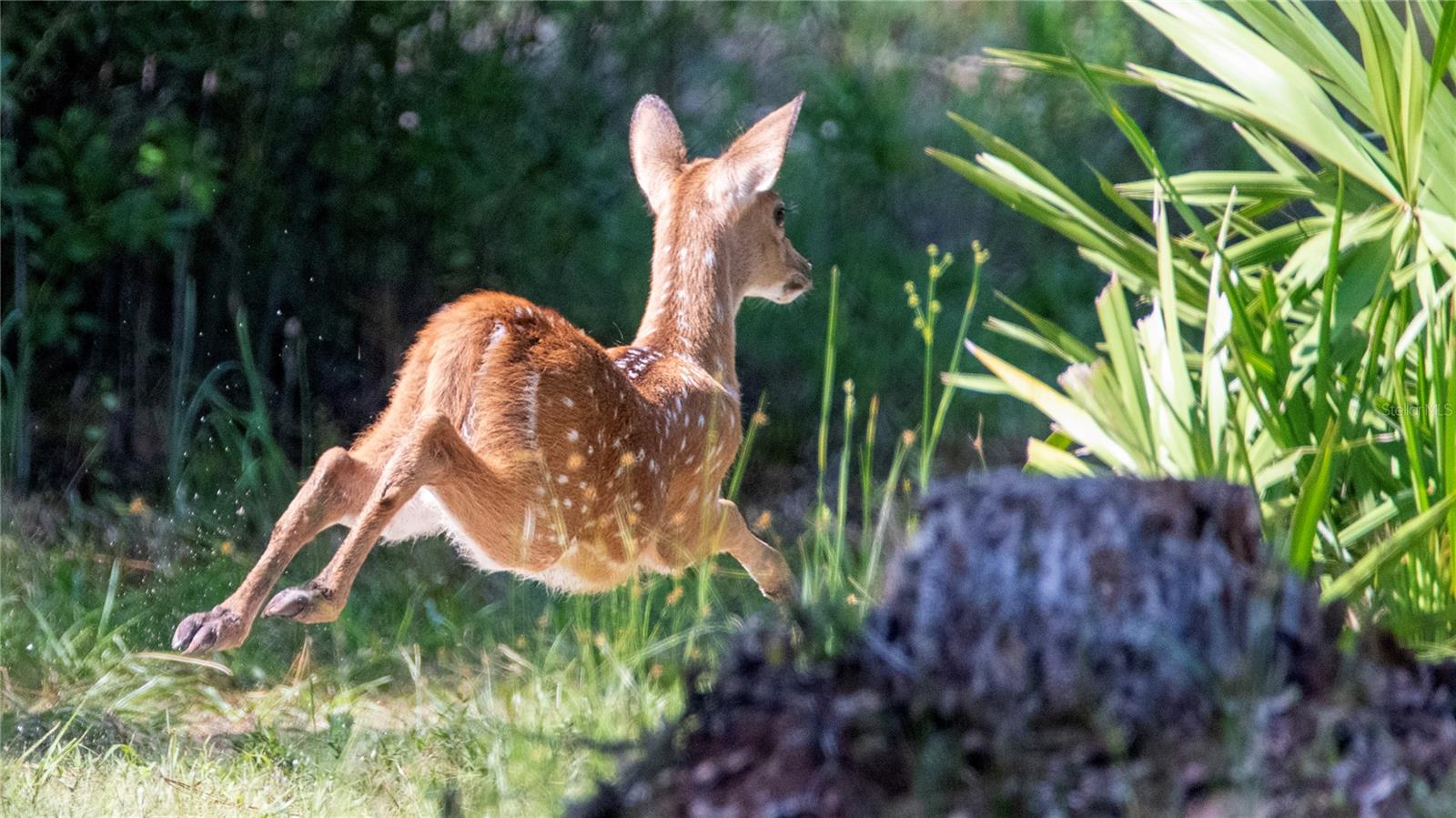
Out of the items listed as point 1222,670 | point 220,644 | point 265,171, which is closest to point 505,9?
point 265,171

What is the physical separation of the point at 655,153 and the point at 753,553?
1.38 meters

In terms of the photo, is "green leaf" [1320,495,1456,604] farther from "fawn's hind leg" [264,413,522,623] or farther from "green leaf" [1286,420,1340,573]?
"fawn's hind leg" [264,413,522,623]

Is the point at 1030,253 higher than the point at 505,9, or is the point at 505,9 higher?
the point at 505,9

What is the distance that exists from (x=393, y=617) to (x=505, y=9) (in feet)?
10.0

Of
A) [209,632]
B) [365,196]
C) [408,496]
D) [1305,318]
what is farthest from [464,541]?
[365,196]

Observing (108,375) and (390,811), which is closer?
(390,811)

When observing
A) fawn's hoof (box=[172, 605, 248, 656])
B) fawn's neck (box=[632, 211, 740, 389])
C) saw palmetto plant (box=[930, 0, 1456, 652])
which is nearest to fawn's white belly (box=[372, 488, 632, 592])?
fawn's hoof (box=[172, 605, 248, 656])

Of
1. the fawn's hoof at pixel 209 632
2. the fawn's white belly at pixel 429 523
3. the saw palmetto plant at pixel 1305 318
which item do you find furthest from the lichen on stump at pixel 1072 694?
the fawn's white belly at pixel 429 523

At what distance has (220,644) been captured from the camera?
3.85m

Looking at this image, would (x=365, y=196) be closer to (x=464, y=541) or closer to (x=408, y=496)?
(x=464, y=541)

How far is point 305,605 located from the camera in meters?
3.81

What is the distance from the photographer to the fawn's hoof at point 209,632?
382cm

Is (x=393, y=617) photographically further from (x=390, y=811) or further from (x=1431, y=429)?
(x=1431, y=429)

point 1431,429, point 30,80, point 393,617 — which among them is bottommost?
point 393,617
